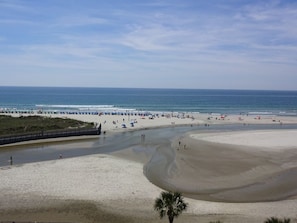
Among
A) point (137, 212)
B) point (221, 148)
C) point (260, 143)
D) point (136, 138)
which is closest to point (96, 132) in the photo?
point (136, 138)

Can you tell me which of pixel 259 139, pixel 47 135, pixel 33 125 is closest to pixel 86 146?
pixel 47 135

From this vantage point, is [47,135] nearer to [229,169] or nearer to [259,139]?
[229,169]

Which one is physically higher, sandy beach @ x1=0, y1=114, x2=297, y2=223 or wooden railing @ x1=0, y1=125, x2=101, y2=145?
wooden railing @ x1=0, y1=125, x2=101, y2=145

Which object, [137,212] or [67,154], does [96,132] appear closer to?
[67,154]

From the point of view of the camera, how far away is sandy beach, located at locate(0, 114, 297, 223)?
23.9 meters

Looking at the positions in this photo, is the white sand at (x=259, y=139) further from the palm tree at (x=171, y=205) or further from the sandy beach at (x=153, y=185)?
the palm tree at (x=171, y=205)

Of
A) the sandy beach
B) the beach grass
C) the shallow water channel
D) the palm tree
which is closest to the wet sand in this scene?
the sandy beach

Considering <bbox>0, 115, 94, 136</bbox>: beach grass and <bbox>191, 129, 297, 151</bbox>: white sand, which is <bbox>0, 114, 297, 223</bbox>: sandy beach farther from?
<bbox>0, 115, 94, 136</bbox>: beach grass

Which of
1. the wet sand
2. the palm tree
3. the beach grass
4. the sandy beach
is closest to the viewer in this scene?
the palm tree

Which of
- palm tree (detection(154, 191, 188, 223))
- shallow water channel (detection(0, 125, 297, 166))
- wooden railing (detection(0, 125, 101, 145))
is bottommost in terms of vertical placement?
shallow water channel (detection(0, 125, 297, 166))

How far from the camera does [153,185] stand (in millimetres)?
30406

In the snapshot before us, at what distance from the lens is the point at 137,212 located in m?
24.0

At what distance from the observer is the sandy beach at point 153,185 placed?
78.3 feet

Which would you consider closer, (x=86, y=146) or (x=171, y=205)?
(x=171, y=205)
